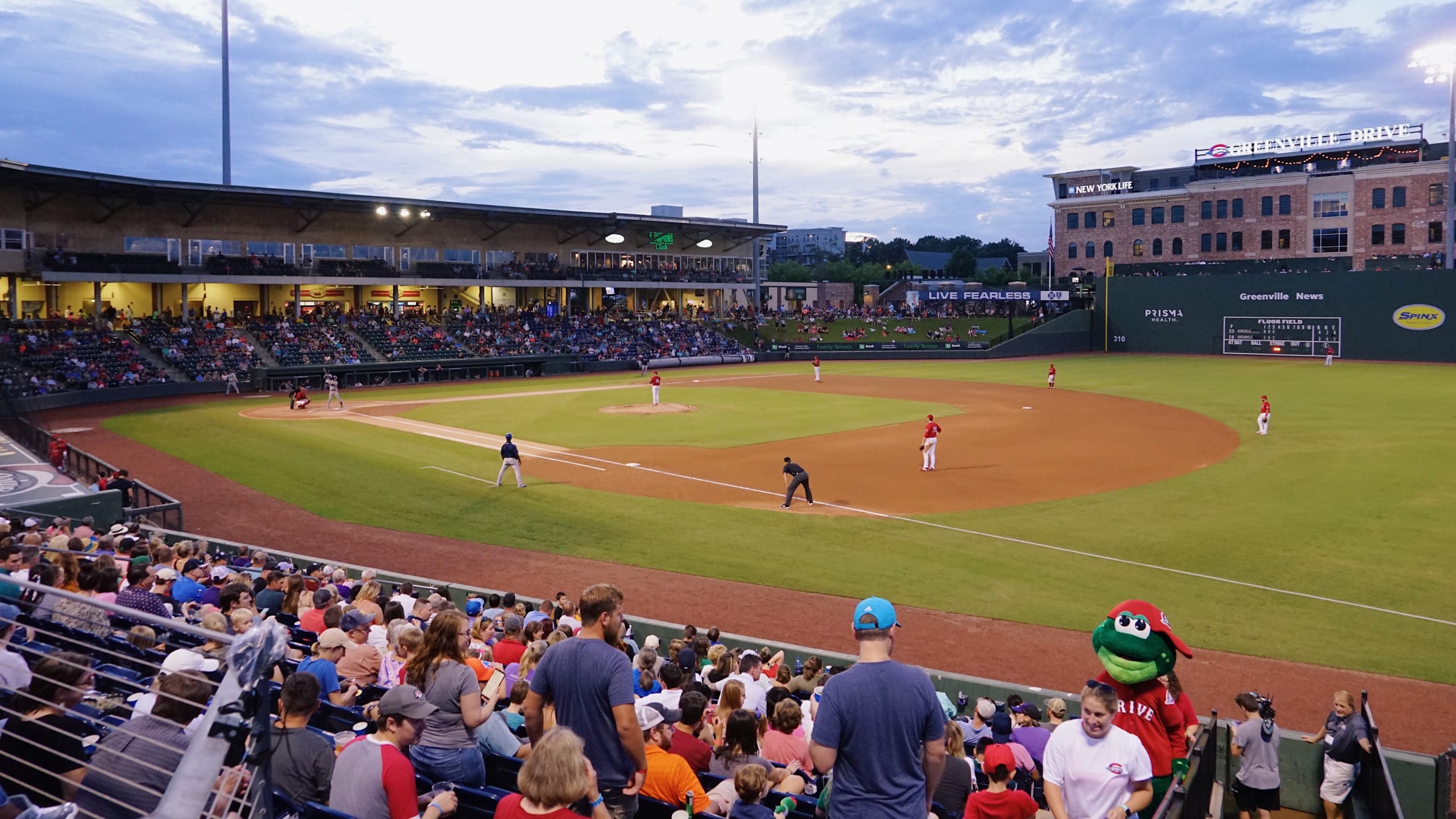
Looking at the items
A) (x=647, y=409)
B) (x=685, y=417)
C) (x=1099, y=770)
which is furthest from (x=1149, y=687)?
(x=647, y=409)

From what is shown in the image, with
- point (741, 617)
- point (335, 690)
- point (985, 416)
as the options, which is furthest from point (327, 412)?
point (335, 690)

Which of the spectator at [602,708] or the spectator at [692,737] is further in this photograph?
the spectator at [692,737]

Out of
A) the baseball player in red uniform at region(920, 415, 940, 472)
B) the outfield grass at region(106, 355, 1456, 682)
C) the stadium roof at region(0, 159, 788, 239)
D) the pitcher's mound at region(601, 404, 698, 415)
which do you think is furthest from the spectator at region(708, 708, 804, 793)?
the stadium roof at region(0, 159, 788, 239)

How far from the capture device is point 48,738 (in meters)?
4.75

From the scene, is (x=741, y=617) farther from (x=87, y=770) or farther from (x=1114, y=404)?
(x=1114, y=404)

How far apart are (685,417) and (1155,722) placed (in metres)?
35.1

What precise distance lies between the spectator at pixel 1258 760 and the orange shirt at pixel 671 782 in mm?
5860

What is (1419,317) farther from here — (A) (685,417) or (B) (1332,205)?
(A) (685,417)

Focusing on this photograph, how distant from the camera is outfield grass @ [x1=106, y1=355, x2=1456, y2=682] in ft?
51.0

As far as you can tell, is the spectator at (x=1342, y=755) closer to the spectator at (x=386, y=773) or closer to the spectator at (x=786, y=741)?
the spectator at (x=786, y=741)

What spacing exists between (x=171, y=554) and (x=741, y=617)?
28.9 ft

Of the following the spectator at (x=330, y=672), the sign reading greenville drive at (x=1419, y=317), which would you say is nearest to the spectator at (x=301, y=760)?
the spectator at (x=330, y=672)

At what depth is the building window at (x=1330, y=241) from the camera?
253ft

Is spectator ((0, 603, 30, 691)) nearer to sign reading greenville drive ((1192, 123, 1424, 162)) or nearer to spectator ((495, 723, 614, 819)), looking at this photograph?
spectator ((495, 723, 614, 819))
